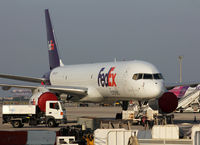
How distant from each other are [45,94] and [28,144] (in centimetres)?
1856

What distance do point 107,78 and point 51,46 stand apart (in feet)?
48.8

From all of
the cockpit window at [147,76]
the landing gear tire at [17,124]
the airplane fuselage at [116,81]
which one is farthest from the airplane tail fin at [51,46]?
the landing gear tire at [17,124]

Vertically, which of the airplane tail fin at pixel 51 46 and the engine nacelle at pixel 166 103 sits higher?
the airplane tail fin at pixel 51 46

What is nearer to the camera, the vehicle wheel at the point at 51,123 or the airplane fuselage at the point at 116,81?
the vehicle wheel at the point at 51,123

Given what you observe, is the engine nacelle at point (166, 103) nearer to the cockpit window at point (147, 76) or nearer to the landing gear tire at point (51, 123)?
the cockpit window at point (147, 76)

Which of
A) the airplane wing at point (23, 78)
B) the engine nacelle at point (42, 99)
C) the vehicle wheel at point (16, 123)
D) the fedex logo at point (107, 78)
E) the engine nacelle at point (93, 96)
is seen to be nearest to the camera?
the vehicle wheel at point (16, 123)

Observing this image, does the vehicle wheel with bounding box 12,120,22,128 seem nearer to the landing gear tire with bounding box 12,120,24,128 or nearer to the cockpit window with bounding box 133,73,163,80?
the landing gear tire with bounding box 12,120,24,128

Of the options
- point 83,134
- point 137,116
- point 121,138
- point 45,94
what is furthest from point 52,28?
point 121,138

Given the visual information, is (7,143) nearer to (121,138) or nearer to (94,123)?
(121,138)

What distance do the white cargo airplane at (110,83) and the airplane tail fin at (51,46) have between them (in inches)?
95.5

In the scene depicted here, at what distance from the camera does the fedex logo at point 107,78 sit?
3247 centimetres

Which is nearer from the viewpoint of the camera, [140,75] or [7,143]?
[7,143]

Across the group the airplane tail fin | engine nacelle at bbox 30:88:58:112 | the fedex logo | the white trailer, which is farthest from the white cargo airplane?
the white trailer

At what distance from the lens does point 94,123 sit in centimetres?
2206
